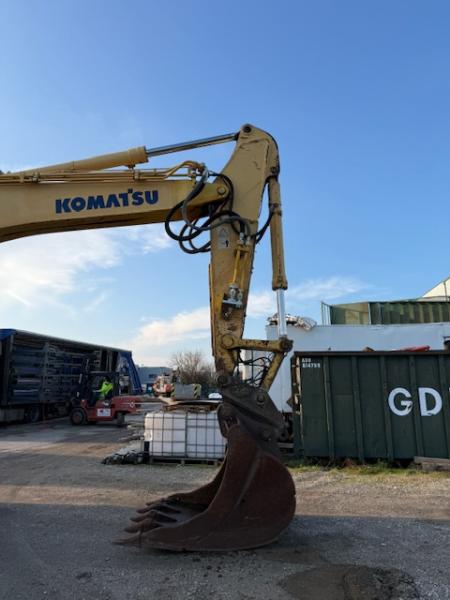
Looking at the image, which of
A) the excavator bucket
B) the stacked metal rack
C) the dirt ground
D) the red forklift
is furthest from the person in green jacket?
the excavator bucket

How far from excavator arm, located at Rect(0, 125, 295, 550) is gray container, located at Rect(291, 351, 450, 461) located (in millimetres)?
5116

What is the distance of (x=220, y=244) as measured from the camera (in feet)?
18.4

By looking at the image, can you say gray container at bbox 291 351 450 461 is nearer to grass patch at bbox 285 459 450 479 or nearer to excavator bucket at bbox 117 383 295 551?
grass patch at bbox 285 459 450 479

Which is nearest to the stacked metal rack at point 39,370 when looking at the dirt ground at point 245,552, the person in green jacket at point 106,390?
the person in green jacket at point 106,390

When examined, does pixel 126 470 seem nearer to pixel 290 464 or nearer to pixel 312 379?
pixel 290 464

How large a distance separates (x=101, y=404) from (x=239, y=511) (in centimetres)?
1701

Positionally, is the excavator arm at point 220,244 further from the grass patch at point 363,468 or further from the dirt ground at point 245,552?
the grass patch at point 363,468

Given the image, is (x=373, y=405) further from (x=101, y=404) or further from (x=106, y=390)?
(x=106, y=390)

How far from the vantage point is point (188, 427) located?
416 inches

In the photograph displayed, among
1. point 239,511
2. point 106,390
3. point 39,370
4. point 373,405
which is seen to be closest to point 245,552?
point 239,511

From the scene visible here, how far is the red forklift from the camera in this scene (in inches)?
805

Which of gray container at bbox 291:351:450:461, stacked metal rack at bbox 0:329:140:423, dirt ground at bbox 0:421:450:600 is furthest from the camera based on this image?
stacked metal rack at bbox 0:329:140:423

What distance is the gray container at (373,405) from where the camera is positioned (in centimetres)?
982

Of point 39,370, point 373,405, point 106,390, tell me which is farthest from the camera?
point 39,370
